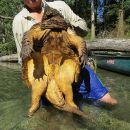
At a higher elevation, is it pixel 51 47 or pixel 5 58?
pixel 51 47

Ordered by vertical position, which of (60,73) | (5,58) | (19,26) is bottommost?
(5,58)

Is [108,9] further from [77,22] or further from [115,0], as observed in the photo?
[77,22]

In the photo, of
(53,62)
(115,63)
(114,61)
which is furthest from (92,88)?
(114,61)

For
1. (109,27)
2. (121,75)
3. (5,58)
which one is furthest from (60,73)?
(109,27)

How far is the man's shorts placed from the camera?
589 centimetres

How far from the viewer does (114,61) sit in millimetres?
12523

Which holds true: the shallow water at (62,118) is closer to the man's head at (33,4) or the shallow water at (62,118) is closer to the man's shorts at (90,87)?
the man's shorts at (90,87)

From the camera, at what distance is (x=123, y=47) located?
1188cm

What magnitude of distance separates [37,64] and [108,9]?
3276cm

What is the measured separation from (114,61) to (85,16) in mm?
26998

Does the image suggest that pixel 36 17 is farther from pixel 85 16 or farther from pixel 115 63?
pixel 85 16

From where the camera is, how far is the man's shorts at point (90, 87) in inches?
232

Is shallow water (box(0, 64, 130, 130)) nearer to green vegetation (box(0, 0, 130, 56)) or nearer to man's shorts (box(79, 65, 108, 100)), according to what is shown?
man's shorts (box(79, 65, 108, 100))

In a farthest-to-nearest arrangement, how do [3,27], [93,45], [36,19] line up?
1. [3,27]
2. [93,45]
3. [36,19]
